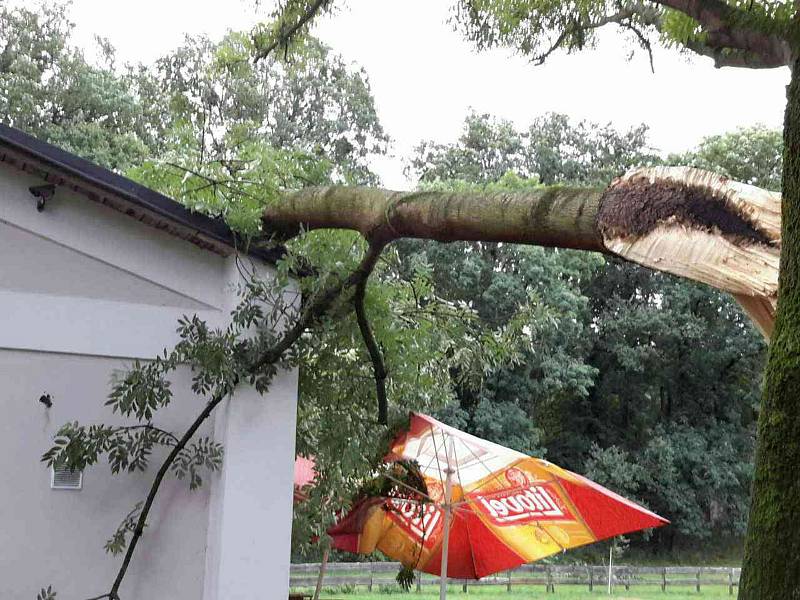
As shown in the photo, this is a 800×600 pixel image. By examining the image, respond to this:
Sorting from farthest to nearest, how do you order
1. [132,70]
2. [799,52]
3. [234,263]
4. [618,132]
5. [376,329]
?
[618,132], [132,70], [376,329], [234,263], [799,52]

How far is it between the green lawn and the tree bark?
18610 mm

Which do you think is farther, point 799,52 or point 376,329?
point 376,329

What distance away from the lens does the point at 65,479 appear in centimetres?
542

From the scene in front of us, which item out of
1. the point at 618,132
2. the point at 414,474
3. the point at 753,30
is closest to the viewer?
the point at 753,30

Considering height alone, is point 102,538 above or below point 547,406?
below

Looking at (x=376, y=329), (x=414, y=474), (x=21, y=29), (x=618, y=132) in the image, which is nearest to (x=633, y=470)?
(x=618, y=132)

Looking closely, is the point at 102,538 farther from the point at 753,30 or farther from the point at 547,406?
the point at 547,406

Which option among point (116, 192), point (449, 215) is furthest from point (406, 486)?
point (449, 215)

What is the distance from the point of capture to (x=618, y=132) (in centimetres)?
3272

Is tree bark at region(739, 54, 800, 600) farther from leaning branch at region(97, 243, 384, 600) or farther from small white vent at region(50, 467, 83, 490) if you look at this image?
small white vent at region(50, 467, 83, 490)

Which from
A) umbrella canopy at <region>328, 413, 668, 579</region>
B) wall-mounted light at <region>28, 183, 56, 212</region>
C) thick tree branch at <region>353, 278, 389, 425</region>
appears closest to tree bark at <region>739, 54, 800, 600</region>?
thick tree branch at <region>353, 278, 389, 425</region>

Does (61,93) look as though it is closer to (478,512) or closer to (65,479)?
(478,512)

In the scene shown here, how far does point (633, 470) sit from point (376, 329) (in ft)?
87.8

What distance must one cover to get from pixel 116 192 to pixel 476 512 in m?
4.29
